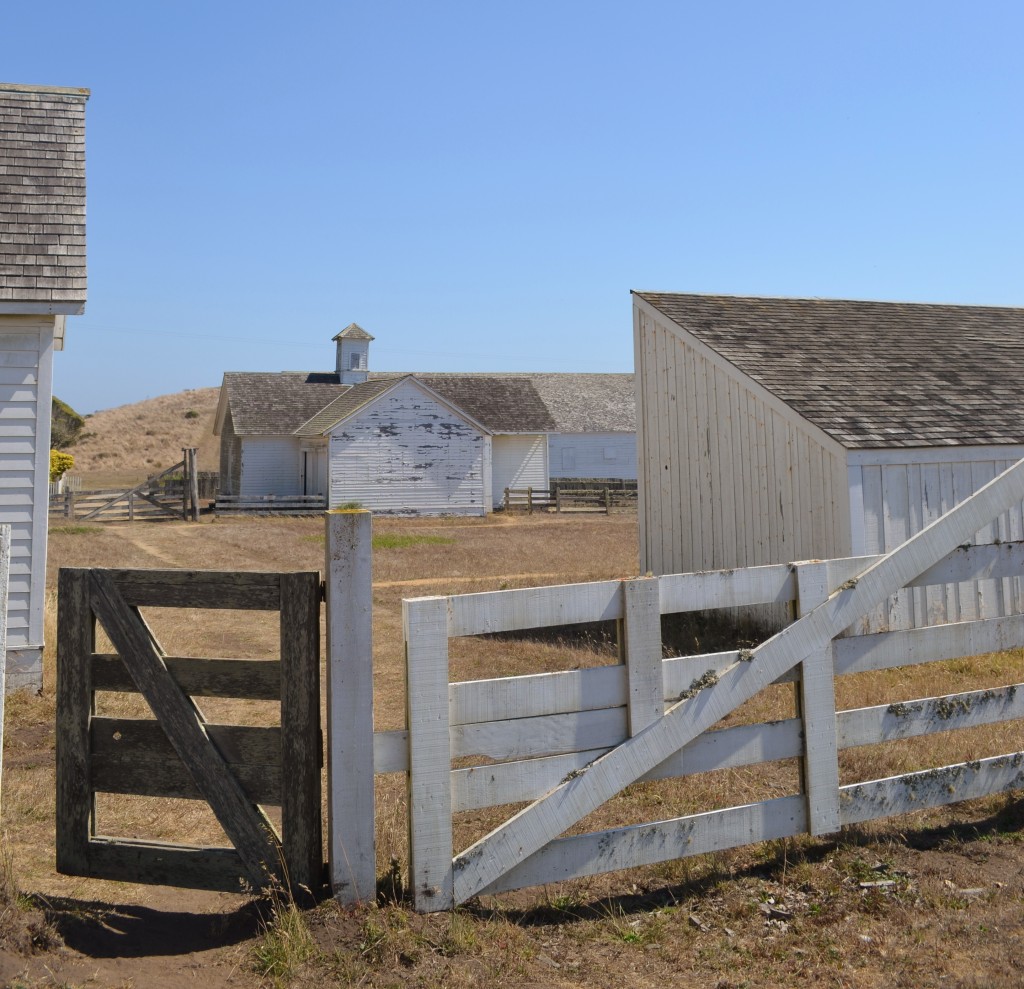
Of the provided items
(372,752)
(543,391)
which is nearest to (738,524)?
(372,752)

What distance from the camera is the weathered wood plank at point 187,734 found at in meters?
4.00

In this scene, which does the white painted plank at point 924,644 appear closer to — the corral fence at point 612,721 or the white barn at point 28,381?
the corral fence at point 612,721

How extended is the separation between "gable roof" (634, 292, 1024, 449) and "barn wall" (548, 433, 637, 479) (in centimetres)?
3020

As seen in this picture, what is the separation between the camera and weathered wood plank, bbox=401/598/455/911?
3.88m

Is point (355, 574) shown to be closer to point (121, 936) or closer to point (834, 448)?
point (121, 936)

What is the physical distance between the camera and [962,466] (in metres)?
11.7

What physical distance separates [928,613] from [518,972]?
31.0 feet

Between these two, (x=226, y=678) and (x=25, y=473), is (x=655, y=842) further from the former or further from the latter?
(x=25, y=473)

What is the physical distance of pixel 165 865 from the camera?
4.09 meters

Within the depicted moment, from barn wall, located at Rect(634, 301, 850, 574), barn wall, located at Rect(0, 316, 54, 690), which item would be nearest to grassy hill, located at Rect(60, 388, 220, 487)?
barn wall, located at Rect(634, 301, 850, 574)

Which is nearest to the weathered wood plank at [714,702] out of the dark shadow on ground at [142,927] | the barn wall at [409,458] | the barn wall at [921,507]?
the dark shadow on ground at [142,927]

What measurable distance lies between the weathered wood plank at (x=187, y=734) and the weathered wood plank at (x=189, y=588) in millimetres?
61

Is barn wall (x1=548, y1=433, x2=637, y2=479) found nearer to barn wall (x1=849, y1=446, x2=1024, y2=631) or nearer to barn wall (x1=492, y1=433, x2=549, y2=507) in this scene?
barn wall (x1=492, y1=433, x2=549, y2=507)

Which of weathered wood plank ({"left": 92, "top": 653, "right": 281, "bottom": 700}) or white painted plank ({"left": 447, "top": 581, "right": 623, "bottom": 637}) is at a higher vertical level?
white painted plank ({"left": 447, "top": 581, "right": 623, "bottom": 637})
